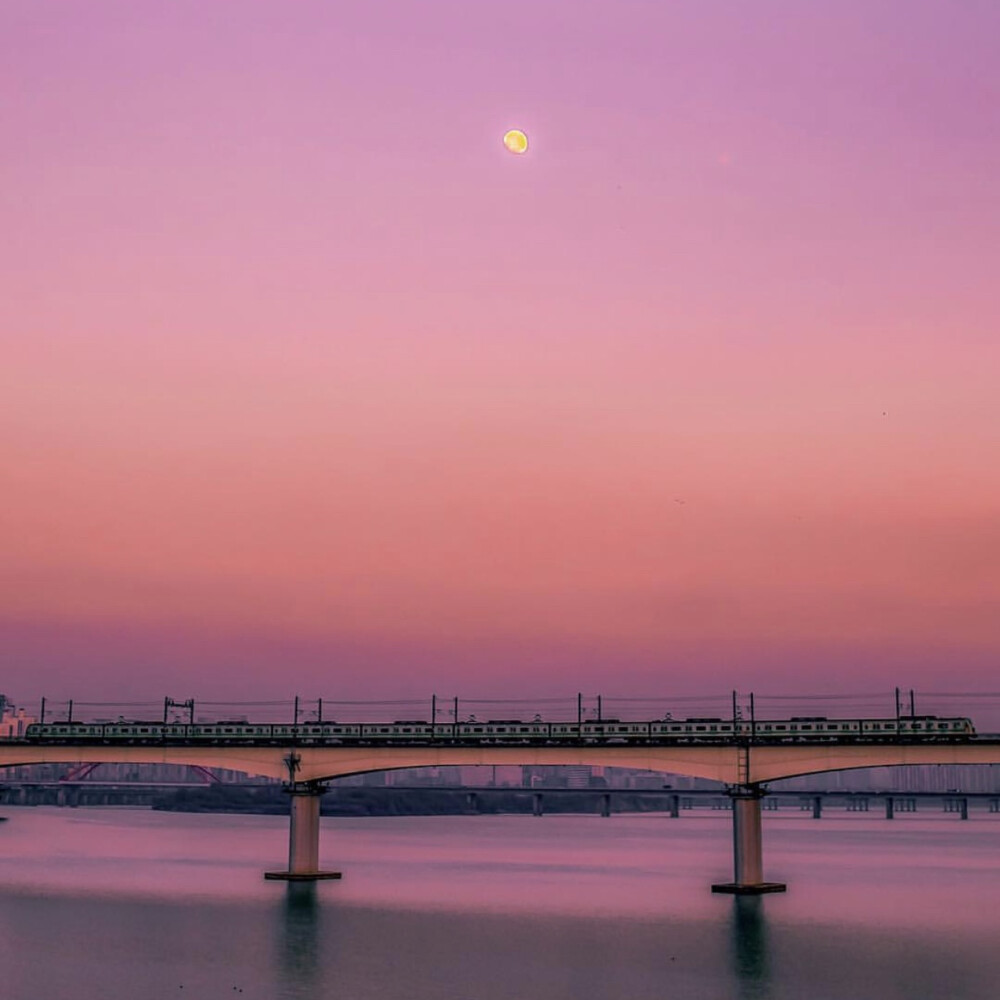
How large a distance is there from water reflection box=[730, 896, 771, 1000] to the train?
39.8ft

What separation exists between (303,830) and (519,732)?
1903 cm

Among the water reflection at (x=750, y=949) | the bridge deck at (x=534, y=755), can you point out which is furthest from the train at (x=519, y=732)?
the water reflection at (x=750, y=949)

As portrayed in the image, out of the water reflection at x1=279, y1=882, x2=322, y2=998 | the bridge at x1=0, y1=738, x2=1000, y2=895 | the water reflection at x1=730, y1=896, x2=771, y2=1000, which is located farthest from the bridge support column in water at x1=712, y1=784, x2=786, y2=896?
the water reflection at x1=279, y1=882, x2=322, y2=998

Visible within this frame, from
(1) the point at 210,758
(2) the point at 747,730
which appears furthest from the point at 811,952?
(1) the point at 210,758

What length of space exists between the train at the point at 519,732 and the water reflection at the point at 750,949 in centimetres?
1212

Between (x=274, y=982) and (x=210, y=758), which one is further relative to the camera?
(x=210, y=758)

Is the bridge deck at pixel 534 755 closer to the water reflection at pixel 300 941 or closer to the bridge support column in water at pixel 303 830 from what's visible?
the bridge support column in water at pixel 303 830

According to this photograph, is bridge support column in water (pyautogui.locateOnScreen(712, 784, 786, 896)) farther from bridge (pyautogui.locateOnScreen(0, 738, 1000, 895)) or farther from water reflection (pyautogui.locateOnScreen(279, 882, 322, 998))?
water reflection (pyautogui.locateOnScreen(279, 882, 322, 998))

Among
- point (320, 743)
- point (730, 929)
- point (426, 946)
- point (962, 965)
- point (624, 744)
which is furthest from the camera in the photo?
point (320, 743)

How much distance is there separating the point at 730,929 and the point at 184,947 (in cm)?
3392

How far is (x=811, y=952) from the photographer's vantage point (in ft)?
260

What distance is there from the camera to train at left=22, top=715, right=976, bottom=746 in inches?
3861

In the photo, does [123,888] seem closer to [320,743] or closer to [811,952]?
[320,743]

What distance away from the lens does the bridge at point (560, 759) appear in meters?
95.4
